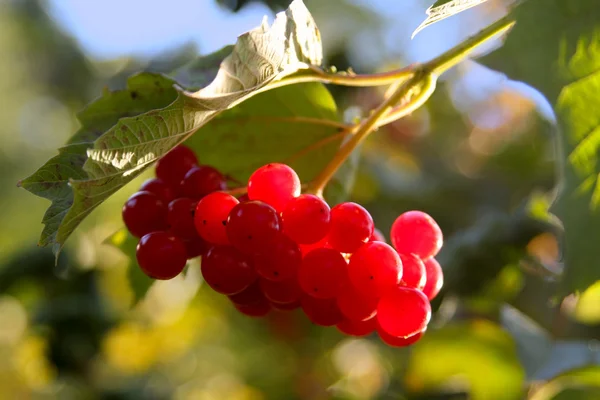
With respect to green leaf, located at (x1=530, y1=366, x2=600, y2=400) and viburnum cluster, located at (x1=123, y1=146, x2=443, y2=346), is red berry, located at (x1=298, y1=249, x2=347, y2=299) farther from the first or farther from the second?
green leaf, located at (x1=530, y1=366, x2=600, y2=400)

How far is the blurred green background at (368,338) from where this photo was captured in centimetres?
155

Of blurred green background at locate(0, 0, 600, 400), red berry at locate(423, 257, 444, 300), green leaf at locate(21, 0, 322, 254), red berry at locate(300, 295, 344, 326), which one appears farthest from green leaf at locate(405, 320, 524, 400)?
green leaf at locate(21, 0, 322, 254)

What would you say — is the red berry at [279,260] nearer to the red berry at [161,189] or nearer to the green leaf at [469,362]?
the red berry at [161,189]

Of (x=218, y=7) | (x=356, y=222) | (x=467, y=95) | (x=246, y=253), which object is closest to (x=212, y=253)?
(x=246, y=253)

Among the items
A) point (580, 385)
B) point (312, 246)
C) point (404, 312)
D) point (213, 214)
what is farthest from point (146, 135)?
point (580, 385)

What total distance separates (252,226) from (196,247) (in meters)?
0.17

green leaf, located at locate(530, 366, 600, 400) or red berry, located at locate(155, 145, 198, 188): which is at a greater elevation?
red berry, located at locate(155, 145, 198, 188)

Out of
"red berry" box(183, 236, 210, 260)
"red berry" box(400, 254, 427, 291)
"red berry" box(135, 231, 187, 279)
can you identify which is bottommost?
"red berry" box(400, 254, 427, 291)

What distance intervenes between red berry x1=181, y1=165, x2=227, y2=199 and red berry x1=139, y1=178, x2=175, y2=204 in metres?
0.03

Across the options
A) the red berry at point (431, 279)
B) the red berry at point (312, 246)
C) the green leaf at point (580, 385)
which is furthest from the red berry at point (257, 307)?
the green leaf at point (580, 385)

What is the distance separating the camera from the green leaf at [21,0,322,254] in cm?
67

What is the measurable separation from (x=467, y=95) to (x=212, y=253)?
2.49 m

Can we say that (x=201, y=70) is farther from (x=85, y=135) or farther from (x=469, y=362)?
(x=469, y=362)

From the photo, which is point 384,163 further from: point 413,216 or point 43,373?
point 413,216
